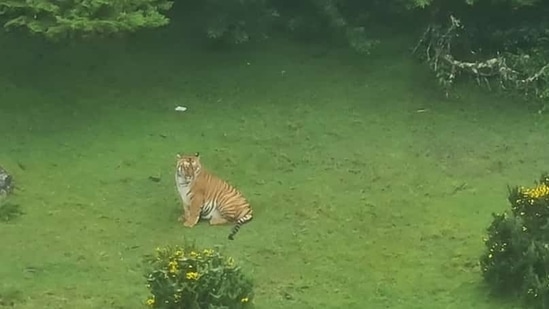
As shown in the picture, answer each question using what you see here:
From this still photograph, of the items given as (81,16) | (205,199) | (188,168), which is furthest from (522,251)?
(81,16)

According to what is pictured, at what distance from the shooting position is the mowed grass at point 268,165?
26.6ft

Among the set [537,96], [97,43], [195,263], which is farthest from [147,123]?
[195,263]

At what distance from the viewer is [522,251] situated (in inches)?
293

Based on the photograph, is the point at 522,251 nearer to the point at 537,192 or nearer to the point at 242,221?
the point at 537,192

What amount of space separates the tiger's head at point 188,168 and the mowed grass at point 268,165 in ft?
1.25

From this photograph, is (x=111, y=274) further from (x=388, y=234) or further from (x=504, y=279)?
(x=504, y=279)

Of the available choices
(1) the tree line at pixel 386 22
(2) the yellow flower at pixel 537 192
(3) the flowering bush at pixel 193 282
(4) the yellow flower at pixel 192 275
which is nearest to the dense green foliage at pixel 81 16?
(1) the tree line at pixel 386 22

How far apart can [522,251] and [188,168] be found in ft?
9.37

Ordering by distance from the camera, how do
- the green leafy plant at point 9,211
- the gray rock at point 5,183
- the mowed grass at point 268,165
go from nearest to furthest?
the mowed grass at point 268,165 → the green leafy plant at point 9,211 → the gray rock at point 5,183

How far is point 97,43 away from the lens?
12953 millimetres

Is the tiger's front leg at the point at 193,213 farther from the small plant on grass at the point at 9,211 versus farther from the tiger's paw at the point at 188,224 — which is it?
the small plant on grass at the point at 9,211

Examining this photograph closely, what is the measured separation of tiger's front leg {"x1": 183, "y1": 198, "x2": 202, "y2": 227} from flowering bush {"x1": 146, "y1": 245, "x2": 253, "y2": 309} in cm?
211

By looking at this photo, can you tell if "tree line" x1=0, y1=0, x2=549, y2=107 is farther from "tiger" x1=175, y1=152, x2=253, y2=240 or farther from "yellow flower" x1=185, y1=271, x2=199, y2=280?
"yellow flower" x1=185, y1=271, x2=199, y2=280

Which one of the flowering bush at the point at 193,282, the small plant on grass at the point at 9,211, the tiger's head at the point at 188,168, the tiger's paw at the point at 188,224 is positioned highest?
the flowering bush at the point at 193,282
